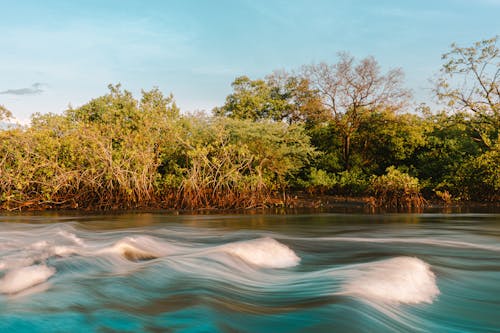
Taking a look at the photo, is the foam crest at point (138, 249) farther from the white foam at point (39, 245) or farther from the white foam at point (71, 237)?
the white foam at point (39, 245)

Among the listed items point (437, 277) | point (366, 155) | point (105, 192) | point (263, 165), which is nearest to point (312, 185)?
point (263, 165)

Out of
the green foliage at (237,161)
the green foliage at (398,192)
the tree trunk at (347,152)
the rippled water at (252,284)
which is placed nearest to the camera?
the rippled water at (252,284)

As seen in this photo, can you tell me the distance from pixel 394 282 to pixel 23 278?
3.59m

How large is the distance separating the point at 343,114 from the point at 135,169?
12115 mm

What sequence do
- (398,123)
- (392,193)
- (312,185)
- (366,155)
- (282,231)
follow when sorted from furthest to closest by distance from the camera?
(366,155) → (398,123) → (312,185) → (392,193) → (282,231)

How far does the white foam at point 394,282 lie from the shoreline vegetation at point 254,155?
1083 centimetres

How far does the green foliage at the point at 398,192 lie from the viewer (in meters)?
16.2

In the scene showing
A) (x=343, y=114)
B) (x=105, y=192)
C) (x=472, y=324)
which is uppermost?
(x=343, y=114)

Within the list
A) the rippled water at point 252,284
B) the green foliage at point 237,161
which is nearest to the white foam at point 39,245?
the rippled water at point 252,284

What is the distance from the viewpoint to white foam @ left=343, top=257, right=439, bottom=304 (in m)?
3.76

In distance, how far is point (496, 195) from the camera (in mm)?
17656

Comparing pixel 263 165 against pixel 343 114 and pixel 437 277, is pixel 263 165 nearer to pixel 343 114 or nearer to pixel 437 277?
pixel 343 114

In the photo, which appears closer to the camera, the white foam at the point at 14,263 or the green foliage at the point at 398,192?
the white foam at the point at 14,263

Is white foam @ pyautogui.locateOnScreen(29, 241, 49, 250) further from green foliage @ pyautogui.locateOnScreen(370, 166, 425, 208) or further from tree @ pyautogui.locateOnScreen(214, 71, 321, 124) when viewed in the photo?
tree @ pyautogui.locateOnScreen(214, 71, 321, 124)
